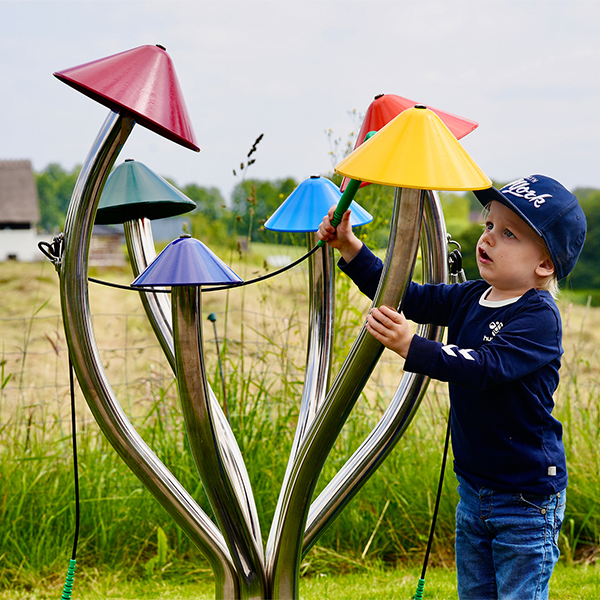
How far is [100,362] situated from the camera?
53.2 inches

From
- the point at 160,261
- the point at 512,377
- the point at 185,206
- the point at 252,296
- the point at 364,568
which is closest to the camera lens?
the point at 160,261

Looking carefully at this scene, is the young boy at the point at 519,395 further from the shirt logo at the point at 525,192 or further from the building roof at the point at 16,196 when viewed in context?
the building roof at the point at 16,196

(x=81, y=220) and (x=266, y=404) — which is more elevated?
(x=81, y=220)

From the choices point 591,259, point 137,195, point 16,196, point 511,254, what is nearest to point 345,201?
point 511,254

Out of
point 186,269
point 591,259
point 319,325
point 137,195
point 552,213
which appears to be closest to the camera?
point 186,269

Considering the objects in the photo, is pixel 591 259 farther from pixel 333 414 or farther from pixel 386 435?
pixel 333 414

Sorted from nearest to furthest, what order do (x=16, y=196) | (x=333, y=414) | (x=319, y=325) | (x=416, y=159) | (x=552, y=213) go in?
(x=416, y=159) < (x=333, y=414) < (x=552, y=213) < (x=319, y=325) < (x=16, y=196)

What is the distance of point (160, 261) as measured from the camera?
3.94 ft

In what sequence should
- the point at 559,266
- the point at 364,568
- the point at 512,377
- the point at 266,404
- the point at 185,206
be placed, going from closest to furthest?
the point at 512,377, the point at 559,266, the point at 185,206, the point at 364,568, the point at 266,404

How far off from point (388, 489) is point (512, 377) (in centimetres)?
146

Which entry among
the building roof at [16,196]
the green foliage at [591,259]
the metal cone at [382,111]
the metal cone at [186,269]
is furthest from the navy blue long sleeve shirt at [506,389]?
the building roof at [16,196]

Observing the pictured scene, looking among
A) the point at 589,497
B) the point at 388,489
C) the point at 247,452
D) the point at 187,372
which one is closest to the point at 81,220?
the point at 187,372

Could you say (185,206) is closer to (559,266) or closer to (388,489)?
(559,266)

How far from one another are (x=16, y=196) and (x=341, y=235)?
82.3 feet
